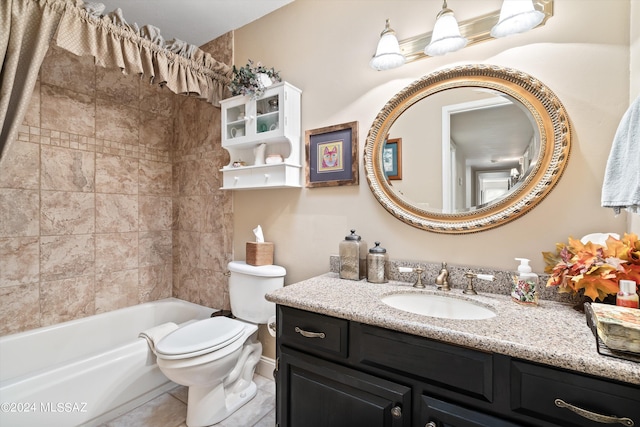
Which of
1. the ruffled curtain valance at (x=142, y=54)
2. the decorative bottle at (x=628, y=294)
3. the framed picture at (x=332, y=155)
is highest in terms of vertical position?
the ruffled curtain valance at (x=142, y=54)

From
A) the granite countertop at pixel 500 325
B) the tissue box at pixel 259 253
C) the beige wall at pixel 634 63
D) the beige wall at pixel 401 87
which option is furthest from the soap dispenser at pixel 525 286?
the tissue box at pixel 259 253

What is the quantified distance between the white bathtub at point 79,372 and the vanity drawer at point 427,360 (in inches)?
55.8

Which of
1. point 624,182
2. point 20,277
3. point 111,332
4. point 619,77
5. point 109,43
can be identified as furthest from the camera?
point 111,332

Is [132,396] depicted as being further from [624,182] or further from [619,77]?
[619,77]

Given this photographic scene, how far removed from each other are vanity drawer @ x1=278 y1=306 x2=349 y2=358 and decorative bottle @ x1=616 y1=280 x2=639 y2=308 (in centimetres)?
86

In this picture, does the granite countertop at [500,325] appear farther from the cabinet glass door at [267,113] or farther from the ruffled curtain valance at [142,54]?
the ruffled curtain valance at [142,54]

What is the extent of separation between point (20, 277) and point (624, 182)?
3.02 m

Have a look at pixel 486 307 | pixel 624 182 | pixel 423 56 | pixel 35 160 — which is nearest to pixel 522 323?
pixel 486 307

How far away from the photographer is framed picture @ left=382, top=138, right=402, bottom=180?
1529mm

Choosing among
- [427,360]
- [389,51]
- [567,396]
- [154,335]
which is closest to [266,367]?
[154,335]

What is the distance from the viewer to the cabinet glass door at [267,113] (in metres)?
1.80

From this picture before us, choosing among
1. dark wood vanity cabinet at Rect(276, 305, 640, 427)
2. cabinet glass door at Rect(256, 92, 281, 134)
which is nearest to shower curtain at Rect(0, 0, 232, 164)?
cabinet glass door at Rect(256, 92, 281, 134)

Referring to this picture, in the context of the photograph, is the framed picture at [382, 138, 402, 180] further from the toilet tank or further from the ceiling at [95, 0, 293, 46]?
the ceiling at [95, 0, 293, 46]

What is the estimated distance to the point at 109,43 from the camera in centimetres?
160
